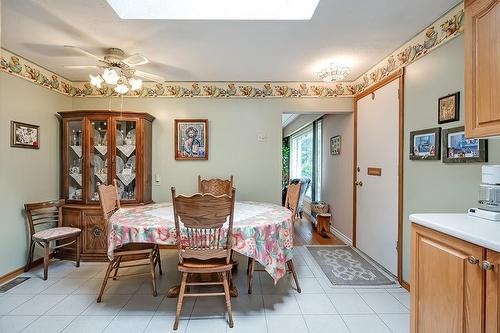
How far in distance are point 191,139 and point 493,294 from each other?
3.16m

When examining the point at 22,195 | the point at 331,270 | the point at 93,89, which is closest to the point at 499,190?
the point at 331,270

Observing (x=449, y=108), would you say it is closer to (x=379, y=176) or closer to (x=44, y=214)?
(x=379, y=176)

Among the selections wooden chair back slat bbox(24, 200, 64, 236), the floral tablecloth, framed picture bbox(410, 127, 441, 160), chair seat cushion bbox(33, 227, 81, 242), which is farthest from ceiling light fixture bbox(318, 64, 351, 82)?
wooden chair back slat bbox(24, 200, 64, 236)

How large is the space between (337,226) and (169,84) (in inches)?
135

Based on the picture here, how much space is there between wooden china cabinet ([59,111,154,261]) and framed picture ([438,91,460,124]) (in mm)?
3167

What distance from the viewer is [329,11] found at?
1.80 metres

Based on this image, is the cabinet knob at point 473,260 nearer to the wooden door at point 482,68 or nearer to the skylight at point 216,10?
the wooden door at point 482,68

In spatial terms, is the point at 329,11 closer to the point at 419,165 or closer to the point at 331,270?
the point at 419,165

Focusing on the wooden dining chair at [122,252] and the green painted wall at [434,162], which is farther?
the wooden dining chair at [122,252]

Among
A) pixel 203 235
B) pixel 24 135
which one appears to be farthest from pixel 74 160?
pixel 203 235

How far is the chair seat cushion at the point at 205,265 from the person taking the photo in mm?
1713

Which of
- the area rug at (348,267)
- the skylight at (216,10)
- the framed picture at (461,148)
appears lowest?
the area rug at (348,267)

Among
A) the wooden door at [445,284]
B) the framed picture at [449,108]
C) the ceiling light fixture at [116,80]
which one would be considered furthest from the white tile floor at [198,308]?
the ceiling light fixture at [116,80]

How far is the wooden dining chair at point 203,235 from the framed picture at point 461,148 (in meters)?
1.67
